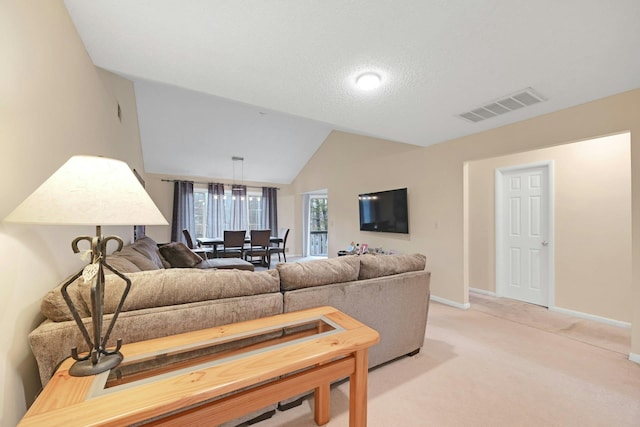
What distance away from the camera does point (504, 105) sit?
2533mm

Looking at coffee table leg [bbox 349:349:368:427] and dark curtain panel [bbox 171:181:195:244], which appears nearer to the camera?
coffee table leg [bbox 349:349:368:427]

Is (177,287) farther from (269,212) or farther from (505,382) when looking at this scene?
(269,212)

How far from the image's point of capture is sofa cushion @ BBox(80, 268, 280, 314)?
115cm

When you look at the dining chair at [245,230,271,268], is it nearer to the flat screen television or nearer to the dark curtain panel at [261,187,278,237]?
the dark curtain panel at [261,187,278,237]

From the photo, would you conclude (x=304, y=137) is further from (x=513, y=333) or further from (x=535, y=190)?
(x=513, y=333)

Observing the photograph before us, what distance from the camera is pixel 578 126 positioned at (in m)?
2.52

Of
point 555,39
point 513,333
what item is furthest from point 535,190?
point 555,39

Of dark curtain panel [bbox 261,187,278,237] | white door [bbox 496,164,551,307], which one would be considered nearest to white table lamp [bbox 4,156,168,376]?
white door [bbox 496,164,551,307]

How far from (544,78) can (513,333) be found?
241cm

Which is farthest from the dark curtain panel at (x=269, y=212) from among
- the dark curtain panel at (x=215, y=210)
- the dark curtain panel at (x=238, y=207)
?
the dark curtain panel at (x=215, y=210)

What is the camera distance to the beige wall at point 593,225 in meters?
2.87

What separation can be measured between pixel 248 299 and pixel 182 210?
19.1 ft

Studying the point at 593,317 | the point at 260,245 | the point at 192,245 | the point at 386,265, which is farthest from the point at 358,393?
the point at 192,245

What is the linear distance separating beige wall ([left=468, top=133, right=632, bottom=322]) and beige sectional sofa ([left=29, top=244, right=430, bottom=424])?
2.42 meters
